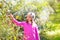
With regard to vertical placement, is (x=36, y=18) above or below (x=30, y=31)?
above

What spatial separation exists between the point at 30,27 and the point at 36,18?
95 millimetres

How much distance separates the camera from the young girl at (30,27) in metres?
1.87

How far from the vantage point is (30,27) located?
74.8 inches

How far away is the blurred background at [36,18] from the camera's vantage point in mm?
1814

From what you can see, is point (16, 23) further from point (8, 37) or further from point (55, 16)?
point (55, 16)

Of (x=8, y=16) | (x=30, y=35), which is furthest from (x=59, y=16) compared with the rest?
(x=8, y=16)

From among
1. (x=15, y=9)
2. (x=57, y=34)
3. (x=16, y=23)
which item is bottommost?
(x=57, y=34)

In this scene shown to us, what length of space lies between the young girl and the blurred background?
28 mm

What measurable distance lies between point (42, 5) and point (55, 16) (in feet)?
0.50

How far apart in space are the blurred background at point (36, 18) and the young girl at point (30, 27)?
0.09ft

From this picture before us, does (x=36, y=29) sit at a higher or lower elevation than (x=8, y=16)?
lower

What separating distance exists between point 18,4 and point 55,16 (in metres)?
0.35

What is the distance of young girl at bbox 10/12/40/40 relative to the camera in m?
1.87

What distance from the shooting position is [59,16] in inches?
75.5
